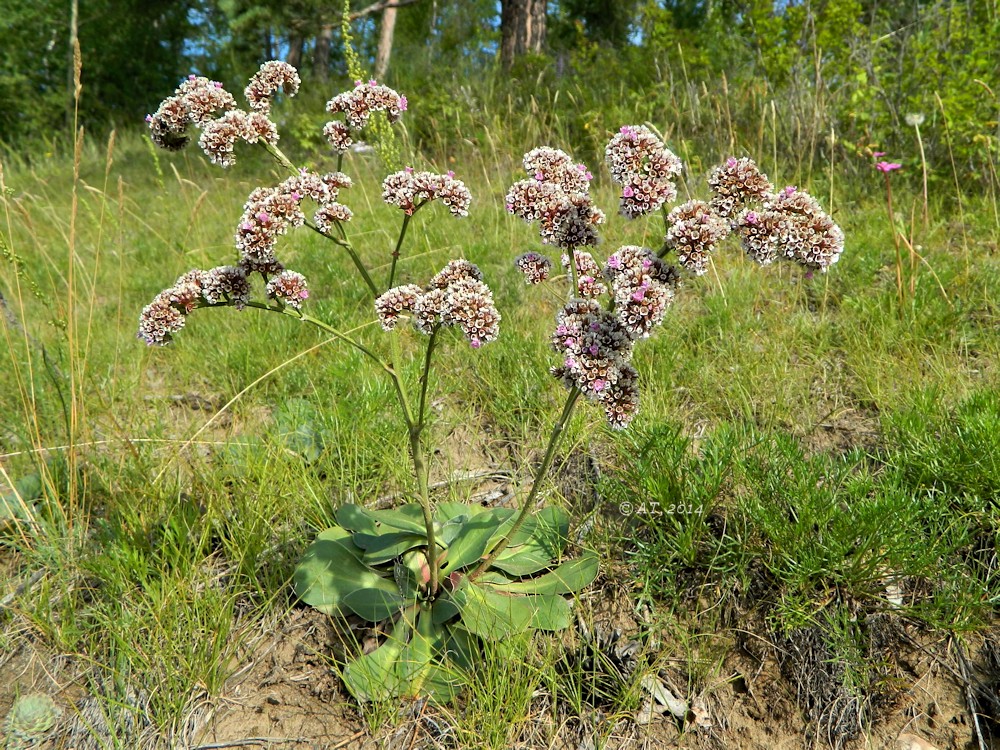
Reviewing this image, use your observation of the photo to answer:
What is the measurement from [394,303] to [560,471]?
1.40m

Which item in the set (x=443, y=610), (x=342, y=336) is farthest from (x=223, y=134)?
(x=443, y=610)

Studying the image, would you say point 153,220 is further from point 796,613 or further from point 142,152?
point 796,613

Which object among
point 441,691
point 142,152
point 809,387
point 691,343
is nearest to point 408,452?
point 441,691

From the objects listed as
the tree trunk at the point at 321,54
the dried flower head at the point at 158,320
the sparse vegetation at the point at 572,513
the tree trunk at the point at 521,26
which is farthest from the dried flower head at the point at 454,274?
the tree trunk at the point at 321,54

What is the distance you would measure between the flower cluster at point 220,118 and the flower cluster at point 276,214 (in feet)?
0.57

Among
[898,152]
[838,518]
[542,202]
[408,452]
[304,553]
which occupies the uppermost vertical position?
[898,152]

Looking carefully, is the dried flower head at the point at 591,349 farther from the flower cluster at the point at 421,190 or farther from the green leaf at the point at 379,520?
the green leaf at the point at 379,520

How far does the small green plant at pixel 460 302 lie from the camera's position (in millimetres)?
1658

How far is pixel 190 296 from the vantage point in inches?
74.6

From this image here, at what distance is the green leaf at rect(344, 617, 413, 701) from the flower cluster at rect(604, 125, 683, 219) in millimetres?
1562

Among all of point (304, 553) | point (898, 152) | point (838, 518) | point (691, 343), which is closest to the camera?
point (838, 518)

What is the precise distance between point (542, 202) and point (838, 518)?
156cm

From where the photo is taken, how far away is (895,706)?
6.95 feet

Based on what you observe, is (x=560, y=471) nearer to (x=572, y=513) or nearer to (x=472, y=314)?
(x=572, y=513)
